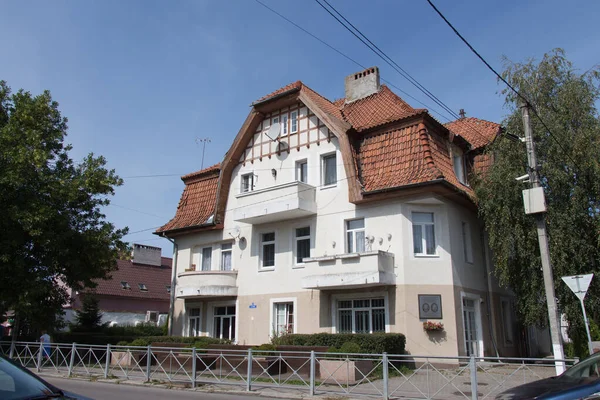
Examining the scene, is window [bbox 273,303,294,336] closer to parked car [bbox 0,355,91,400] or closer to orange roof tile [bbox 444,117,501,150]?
orange roof tile [bbox 444,117,501,150]

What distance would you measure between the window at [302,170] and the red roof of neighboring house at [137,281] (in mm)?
19996

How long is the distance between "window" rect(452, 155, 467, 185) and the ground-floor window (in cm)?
1186

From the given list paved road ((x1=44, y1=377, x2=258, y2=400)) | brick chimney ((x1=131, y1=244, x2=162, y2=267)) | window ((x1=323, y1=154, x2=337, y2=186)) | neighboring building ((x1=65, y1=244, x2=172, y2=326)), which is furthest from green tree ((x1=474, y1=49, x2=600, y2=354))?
brick chimney ((x1=131, y1=244, x2=162, y2=267))

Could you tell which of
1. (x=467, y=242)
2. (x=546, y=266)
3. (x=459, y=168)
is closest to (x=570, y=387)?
(x=546, y=266)

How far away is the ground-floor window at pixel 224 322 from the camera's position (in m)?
23.1

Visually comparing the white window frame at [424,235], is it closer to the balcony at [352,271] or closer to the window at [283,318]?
the balcony at [352,271]

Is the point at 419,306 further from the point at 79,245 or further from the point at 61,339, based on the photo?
the point at 61,339

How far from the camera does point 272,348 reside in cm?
1709

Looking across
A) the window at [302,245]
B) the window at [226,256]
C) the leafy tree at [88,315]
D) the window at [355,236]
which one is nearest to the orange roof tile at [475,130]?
the window at [355,236]

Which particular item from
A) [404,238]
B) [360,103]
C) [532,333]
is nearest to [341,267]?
[404,238]

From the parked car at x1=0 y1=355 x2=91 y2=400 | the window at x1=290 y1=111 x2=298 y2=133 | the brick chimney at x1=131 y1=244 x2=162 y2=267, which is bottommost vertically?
the parked car at x1=0 y1=355 x2=91 y2=400

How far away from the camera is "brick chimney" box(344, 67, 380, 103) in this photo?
24.3m

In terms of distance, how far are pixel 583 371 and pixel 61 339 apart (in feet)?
84.2

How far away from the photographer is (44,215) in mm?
19547
